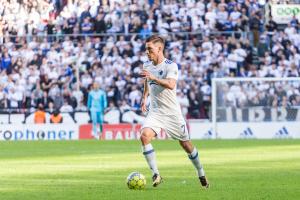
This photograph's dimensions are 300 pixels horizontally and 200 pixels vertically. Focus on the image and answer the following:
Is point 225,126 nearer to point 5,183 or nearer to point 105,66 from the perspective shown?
point 105,66

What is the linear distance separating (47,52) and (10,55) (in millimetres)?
1677

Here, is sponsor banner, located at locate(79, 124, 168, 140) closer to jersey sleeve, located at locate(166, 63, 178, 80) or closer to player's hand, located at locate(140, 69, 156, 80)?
jersey sleeve, located at locate(166, 63, 178, 80)

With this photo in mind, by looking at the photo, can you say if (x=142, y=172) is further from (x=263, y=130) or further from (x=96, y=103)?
(x=263, y=130)

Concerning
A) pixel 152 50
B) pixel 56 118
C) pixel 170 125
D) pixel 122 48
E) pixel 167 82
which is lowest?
pixel 56 118

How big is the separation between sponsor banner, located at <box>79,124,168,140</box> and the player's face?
79.9ft

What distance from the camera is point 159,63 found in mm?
14672

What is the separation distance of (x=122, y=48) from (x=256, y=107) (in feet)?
24.8

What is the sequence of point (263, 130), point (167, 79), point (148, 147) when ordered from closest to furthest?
point (167, 79), point (148, 147), point (263, 130)

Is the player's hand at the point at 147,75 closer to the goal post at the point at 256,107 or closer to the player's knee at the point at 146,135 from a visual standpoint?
the player's knee at the point at 146,135

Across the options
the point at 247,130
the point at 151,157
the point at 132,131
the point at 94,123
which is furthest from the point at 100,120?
the point at 151,157

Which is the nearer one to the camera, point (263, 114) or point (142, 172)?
point (142, 172)

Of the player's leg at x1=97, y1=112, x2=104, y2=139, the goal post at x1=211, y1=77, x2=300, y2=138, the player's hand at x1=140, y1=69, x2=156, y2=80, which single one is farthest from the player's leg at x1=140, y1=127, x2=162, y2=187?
the goal post at x1=211, y1=77, x2=300, y2=138

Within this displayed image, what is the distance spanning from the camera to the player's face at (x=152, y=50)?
47.0ft

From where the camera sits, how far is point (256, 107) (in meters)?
38.6
